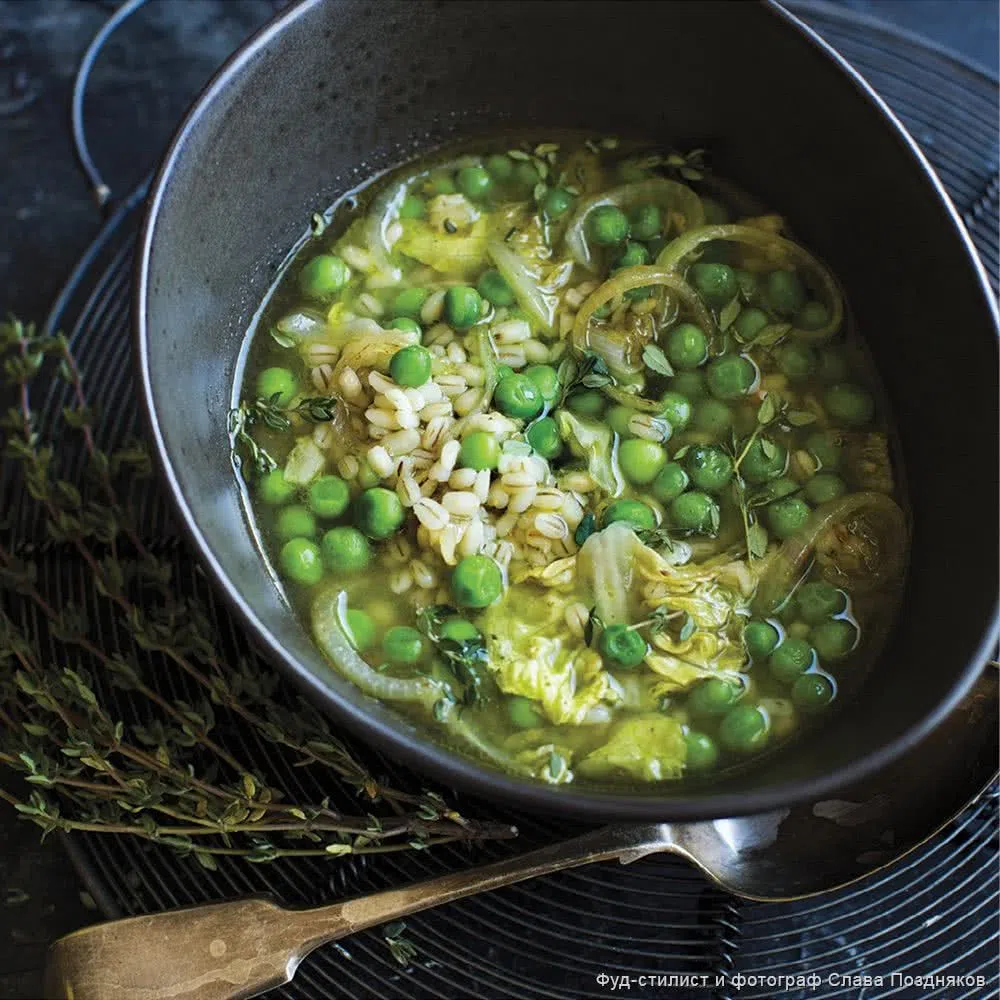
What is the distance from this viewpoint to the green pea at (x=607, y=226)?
10.6 feet

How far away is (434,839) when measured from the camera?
2822 mm

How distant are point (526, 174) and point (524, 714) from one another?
5.33ft

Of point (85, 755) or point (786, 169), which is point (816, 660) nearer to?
point (786, 169)

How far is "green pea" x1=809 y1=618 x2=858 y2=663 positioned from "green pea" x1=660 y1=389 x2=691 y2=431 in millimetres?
639

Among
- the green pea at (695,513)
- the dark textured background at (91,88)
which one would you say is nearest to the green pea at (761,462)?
the green pea at (695,513)

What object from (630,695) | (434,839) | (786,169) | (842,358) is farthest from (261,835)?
(786,169)

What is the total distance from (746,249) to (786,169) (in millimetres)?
242

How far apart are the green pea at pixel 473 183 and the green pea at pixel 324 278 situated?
0.44 meters

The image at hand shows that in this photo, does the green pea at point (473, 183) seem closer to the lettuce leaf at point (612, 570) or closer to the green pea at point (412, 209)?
the green pea at point (412, 209)

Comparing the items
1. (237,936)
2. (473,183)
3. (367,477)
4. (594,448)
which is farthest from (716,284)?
(237,936)

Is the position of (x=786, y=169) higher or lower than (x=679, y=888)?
higher

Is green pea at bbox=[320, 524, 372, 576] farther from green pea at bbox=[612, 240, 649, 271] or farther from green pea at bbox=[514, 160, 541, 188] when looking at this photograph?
green pea at bbox=[514, 160, 541, 188]

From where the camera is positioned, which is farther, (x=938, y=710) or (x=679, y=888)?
(x=679, y=888)

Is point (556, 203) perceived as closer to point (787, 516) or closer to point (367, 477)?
point (367, 477)
